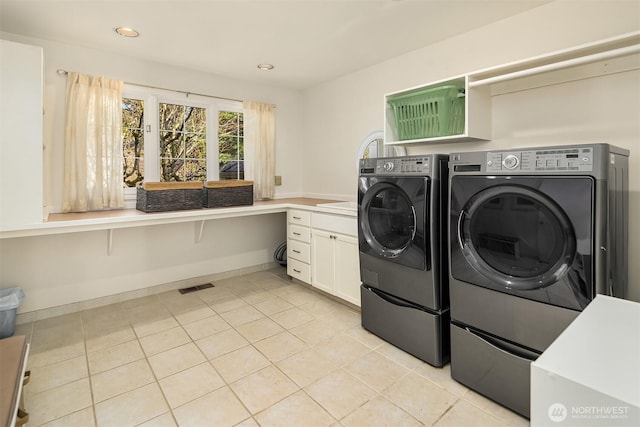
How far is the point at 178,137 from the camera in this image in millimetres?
3373

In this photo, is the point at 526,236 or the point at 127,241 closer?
the point at 526,236

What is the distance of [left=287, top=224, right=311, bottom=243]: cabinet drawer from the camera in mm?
3232

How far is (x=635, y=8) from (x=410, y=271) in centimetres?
190

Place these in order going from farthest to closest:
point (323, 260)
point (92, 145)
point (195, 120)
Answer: point (195, 120)
point (323, 260)
point (92, 145)

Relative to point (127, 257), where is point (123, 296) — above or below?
below

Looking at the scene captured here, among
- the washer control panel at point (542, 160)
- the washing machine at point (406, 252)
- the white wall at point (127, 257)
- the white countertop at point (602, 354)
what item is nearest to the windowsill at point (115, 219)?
the white wall at point (127, 257)

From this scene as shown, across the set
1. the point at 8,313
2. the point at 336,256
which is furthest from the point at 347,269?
the point at 8,313

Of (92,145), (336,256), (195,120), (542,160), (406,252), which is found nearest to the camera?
(542,160)

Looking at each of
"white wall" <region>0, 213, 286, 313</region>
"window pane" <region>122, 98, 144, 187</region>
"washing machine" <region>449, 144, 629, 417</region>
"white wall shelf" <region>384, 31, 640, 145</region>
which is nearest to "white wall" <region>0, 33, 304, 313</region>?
"white wall" <region>0, 213, 286, 313</region>

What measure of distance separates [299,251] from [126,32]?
7.61 ft

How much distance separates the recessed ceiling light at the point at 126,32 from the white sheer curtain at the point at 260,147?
4.36ft

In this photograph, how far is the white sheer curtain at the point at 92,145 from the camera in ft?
8.85

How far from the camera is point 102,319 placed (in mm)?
2680

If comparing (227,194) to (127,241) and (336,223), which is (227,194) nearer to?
(127,241)
